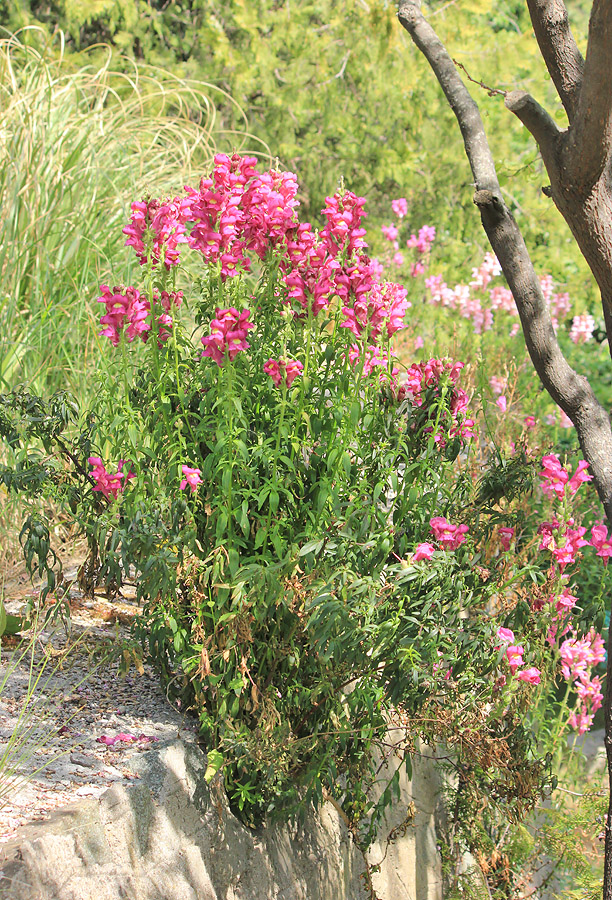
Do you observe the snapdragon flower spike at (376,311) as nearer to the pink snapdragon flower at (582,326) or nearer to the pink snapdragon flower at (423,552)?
the pink snapdragon flower at (423,552)

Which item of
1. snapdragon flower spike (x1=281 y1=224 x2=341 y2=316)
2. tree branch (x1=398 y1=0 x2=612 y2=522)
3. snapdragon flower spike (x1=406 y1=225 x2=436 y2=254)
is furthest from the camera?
snapdragon flower spike (x1=406 y1=225 x2=436 y2=254)

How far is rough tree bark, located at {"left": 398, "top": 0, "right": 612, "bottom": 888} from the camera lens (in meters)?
2.17

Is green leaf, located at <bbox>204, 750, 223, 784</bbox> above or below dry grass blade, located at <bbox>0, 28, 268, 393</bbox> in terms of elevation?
below

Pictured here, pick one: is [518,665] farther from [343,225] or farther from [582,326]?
[582,326]

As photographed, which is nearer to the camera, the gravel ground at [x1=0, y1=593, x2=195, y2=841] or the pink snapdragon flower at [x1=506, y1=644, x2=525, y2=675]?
the gravel ground at [x1=0, y1=593, x2=195, y2=841]

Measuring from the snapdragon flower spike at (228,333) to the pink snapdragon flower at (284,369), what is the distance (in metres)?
0.07

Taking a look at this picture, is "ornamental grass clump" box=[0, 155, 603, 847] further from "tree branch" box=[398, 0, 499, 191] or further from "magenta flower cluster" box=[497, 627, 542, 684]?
"tree branch" box=[398, 0, 499, 191]

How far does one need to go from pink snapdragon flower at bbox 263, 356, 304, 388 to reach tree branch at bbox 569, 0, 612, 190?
89 cm

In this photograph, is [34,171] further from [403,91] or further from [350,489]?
[403,91]

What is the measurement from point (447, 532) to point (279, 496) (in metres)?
0.44

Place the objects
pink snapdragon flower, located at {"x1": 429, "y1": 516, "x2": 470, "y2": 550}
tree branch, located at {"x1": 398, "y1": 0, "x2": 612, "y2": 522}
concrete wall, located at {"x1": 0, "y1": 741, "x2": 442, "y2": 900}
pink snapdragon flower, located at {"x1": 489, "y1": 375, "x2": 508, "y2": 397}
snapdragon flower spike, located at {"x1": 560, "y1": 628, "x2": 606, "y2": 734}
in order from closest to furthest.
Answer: concrete wall, located at {"x1": 0, "y1": 741, "x2": 442, "y2": 900} → pink snapdragon flower, located at {"x1": 429, "y1": 516, "x2": 470, "y2": 550} → tree branch, located at {"x1": 398, "y1": 0, "x2": 612, "y2": 522} → snapdragon flower spike, located at {"x1": 560, "y1": 628, "x2": 606, "y2": 734} → pink snapdragon flower, located at {"x1": 489, "y1": 375, "x2": 508, "y2": 397}

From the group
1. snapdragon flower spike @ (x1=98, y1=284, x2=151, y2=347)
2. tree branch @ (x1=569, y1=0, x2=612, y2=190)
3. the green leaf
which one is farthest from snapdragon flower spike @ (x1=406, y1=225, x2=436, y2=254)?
the green leaf

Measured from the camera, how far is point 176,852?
2.13 metres

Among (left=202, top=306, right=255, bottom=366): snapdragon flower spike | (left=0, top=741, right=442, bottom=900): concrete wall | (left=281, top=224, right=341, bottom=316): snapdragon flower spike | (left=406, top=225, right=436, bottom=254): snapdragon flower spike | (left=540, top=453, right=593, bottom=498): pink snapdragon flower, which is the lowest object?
(left=0, top=741, right=442, bottom=900): concrete wall
